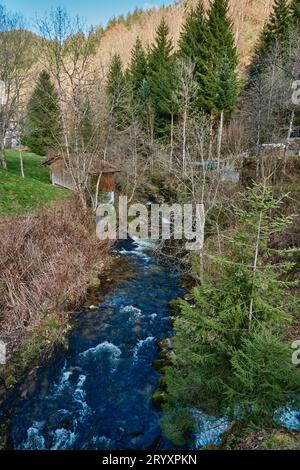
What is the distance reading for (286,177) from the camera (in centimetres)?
1791

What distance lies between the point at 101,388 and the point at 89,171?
1346cm

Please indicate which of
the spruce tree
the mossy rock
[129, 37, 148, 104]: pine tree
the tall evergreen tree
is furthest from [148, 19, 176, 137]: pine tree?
the mossy rock

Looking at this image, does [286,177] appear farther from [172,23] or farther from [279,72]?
[172,23]

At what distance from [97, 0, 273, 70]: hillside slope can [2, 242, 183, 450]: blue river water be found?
27.6 meters

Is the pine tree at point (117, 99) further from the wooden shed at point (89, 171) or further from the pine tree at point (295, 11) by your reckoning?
the pine tree at point (295, 11)

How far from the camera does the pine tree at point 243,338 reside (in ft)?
16.5

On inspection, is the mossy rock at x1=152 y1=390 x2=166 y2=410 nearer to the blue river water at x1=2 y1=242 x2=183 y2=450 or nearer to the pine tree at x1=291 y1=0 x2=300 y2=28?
the blue river water at x1=2 y1=242 x2=183 y2=450

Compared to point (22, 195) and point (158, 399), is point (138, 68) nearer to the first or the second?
point (22, 195)

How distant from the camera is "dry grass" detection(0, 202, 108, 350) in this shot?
33.3 feet

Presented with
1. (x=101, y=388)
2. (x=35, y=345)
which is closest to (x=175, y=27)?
(x=35, y=345)

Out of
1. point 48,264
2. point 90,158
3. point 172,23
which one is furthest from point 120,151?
point 172,23

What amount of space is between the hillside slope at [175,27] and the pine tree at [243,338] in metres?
30.8

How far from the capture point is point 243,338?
541 centimetres
